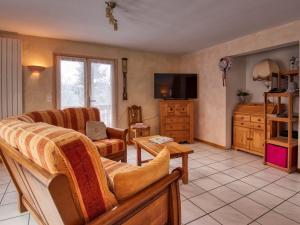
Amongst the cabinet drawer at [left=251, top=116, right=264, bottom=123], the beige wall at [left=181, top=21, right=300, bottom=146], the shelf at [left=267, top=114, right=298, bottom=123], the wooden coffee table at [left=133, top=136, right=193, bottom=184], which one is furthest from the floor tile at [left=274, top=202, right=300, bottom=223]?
the beige wall at [left=181, top=21, right=300, bottom=146]

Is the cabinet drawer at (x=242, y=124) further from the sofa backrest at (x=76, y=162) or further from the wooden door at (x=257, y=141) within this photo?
the sofa backrest at (x=76, y=162)

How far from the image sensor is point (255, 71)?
13.0 feet

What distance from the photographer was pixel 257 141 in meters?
3.82

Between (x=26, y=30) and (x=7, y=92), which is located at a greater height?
(x=26, y=30)

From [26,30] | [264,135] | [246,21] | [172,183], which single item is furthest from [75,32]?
[264,135]

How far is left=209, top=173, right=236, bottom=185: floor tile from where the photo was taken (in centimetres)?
272

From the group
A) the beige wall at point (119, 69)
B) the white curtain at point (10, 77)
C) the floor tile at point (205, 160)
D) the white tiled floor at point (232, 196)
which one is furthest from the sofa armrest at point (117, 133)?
the white curtain at point (10, 77)

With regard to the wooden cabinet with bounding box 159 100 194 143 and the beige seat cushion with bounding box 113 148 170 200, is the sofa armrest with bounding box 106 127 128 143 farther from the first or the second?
the beige seat cushion with bounding box 113 148 170 200

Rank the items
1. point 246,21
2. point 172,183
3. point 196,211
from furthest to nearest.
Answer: point 246,21 < point 196,211 < point 172,183

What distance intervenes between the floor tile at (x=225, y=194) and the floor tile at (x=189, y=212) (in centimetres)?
38

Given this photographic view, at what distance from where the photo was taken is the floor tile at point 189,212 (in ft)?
6.28

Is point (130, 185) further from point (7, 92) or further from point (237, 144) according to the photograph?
point (237, 144)

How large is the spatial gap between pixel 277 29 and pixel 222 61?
1.15 m

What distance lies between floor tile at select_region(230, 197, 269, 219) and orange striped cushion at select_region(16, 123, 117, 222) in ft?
5.40
